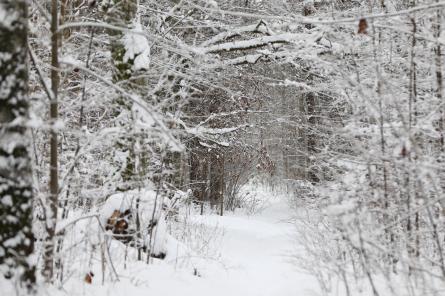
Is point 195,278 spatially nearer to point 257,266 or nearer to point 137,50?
point 257,266

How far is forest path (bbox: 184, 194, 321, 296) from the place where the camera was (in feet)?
16.9

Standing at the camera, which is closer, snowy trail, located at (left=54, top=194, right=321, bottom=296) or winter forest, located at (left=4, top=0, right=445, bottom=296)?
winter forest, located at (left=4, top=0, right=445, bottom=296)

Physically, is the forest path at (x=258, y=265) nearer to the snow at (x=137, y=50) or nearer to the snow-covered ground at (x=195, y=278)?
the snow-covered ground at (x=195, y=278)

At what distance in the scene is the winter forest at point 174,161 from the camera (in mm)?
2744

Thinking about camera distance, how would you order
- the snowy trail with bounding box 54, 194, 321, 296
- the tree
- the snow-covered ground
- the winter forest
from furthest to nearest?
the snowy trail with bounding box 54, 194, 321, 296, the snow-covered ground, the winter forest, the tree

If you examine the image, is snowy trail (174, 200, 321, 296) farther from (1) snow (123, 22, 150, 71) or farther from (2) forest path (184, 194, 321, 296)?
(1) snow (123, 22, 150, 71)

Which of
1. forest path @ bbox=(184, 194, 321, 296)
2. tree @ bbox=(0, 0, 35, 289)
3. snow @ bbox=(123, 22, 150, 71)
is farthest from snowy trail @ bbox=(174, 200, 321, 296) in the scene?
snow @ bbox=(123, 22, 150, 71)

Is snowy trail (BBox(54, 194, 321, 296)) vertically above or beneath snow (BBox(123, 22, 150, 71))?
beneath

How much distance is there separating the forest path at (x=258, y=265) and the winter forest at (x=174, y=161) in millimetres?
45

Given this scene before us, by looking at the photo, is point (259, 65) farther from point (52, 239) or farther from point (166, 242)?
point (52, 239)

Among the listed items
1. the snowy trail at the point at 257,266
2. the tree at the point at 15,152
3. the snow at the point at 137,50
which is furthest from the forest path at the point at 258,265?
the snow at the point at 137,50

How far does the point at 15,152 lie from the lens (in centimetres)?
268

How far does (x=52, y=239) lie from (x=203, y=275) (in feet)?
8.68

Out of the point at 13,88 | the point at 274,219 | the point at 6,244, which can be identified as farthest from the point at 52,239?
the point at 274,219
